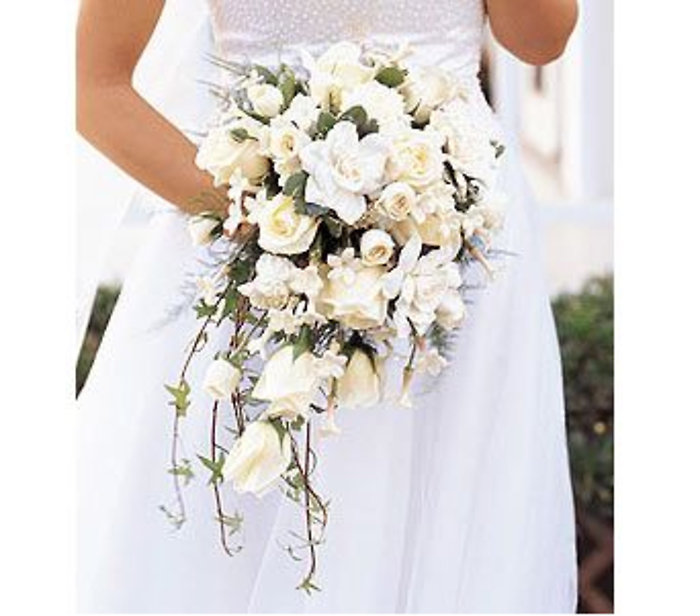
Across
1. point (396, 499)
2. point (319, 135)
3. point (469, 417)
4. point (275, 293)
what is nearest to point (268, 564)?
point (396, 499)

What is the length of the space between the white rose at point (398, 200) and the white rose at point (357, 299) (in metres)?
0.07

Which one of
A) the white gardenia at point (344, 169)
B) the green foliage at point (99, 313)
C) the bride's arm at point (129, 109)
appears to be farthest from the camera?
the green foliage at point (99, 313)

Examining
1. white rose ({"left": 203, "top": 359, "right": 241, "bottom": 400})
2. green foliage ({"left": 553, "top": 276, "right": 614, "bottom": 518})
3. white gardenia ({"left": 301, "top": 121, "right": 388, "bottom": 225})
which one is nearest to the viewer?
white gardenia ({"left": 301, "top": 121, "right": 388, "bottom": 225})

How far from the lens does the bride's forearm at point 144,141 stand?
1.99 meters

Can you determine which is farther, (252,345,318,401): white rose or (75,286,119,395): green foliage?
(75,286,119,395): green foliage

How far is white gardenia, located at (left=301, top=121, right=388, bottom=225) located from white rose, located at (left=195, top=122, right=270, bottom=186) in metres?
0.08

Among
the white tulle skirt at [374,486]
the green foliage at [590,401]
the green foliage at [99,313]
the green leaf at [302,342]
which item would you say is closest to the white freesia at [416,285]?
the green leaf at [302,342]

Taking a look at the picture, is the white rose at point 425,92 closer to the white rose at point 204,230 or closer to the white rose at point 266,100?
the white rose at point 266,100

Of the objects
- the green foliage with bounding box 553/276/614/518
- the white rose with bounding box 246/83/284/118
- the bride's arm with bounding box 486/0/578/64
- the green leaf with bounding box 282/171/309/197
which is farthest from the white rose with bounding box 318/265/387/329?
the green foliage with bounding box 553/276/614/518

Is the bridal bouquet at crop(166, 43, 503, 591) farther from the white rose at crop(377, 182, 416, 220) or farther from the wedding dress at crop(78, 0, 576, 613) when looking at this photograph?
the wedding dress at crop(78, 0, 576, 613)

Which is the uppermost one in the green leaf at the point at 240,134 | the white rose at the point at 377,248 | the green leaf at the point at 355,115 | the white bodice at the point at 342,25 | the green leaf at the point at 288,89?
the white bodice at the point at 342,25

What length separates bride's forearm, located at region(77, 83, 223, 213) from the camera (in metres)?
1.99

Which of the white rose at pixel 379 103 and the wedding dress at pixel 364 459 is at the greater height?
the white rose at pixel 379 103
